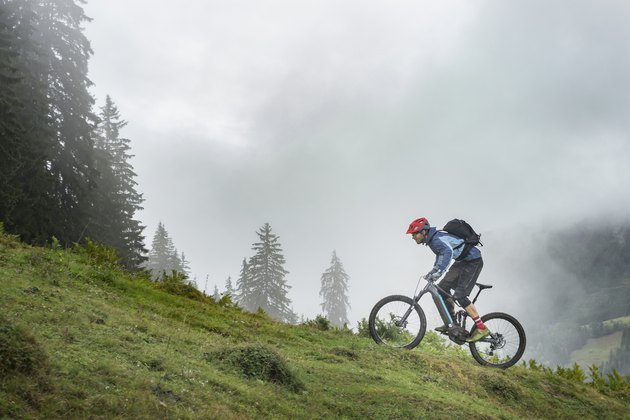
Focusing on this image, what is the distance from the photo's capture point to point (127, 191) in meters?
41.2

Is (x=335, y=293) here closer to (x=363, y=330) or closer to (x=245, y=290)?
(x=245, y=290)

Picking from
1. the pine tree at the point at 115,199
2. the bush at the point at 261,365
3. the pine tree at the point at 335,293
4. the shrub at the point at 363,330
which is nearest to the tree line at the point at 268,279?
the pine tree at the point at 335,293

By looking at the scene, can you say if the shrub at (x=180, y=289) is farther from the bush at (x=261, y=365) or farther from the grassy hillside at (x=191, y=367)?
the bush at (x=261, y=365)

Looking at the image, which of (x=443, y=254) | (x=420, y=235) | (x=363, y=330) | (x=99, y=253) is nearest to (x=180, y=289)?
(x=99, y=253)

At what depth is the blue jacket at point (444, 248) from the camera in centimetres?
1041

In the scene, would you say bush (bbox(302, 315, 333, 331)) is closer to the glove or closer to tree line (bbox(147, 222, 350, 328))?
the glove

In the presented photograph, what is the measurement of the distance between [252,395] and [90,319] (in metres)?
3.16

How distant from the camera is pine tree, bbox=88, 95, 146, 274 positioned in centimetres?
3106

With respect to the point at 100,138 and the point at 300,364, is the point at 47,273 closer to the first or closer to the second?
the point at 300,364

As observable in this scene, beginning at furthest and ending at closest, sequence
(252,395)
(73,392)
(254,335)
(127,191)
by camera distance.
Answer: (127,191) < (254,335) < (252,395) < (73,392)

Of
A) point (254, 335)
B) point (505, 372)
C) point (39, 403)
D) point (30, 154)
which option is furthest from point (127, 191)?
point (39, 403)

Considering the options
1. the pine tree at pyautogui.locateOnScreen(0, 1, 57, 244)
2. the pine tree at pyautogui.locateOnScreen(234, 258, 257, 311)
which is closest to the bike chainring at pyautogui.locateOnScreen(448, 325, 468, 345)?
the pine tree at pyautogui.locateOnScreen(0, 1, 57, 244)

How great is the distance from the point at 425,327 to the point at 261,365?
5.64 m

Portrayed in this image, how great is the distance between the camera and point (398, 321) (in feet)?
37.6
